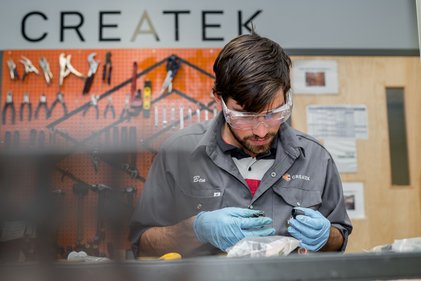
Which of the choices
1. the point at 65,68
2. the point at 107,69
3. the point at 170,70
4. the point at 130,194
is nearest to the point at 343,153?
the point at 170,70

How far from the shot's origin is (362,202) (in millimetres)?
3188

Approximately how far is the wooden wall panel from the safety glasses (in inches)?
67.3

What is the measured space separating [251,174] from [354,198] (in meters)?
1.70

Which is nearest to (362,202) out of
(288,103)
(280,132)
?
(280,132)

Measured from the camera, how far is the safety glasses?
4.92ft

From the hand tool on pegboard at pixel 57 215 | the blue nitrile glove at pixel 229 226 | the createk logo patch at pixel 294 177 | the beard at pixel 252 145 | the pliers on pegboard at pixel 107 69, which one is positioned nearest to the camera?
the hand tool on pegboard at pixel 57 215

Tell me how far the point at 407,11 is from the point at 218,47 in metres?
1.28

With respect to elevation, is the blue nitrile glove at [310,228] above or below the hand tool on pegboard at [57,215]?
below

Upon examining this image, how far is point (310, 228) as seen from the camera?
5.00 ft

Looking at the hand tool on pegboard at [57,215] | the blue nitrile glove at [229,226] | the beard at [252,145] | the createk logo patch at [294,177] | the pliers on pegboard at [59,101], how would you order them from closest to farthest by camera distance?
the hand tool on pegboard at [57,215] < the blue nitrile glove at [229,226] < the beard at [252,145] < the createk logo patch at [294,177] < the pliers on pegboard at [59,101]

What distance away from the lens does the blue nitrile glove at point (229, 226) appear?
1.44 meters

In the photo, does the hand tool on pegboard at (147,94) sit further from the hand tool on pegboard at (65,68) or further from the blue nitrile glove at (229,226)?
the blue nitrile glove at (229,226)

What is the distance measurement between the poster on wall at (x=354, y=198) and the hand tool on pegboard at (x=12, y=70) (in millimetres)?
2155

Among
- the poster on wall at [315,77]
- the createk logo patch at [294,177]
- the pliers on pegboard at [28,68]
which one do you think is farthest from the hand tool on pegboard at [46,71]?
the createk logo patch at [294,177]
